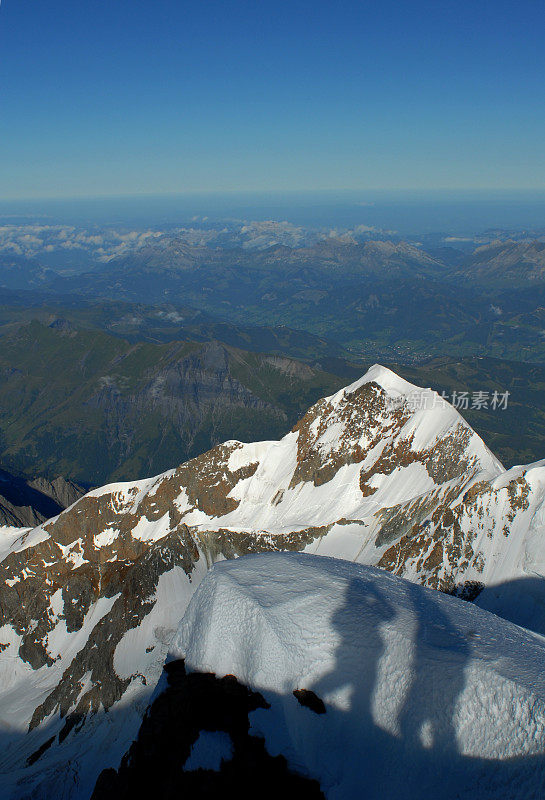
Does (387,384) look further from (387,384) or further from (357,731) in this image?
(357,731)

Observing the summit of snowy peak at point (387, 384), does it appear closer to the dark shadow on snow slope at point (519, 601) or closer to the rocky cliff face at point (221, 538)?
the rocky cliff face at point (221, 538)

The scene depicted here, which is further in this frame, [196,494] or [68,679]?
[196,494]

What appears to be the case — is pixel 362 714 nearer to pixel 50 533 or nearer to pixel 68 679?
pixel 68 679

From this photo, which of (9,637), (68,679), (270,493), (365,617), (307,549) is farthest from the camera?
(270,493)

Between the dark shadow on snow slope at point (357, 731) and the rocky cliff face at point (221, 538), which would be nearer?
the dark shadow on snow slope at point (357, 731)

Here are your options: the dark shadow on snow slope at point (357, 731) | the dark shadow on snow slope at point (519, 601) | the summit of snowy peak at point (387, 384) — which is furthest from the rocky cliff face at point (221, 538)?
the dark shadow on snow slope at point (357, 731)

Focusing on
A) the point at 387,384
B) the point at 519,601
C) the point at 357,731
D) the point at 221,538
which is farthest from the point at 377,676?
the point at 387,384

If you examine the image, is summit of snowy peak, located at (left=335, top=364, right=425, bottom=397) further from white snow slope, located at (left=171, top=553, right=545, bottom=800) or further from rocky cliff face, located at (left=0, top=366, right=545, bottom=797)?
white snow slope, located at (left=171, top=553, right=545, bottom=800)

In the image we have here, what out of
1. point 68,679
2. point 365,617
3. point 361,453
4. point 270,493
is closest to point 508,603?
point 365,617
